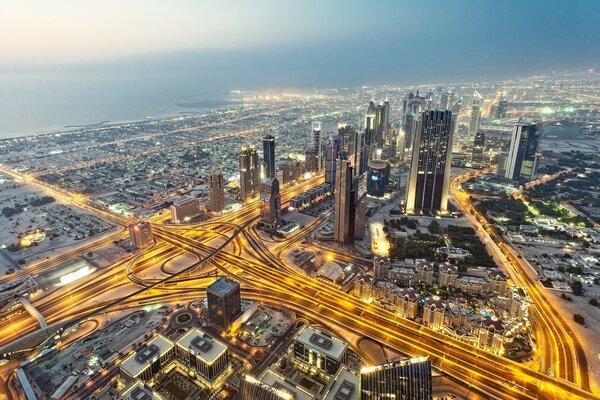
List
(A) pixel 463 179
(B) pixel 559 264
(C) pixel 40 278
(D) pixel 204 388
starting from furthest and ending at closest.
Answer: (A) pixel 463 179 < (B) pixel 559 264 < (C) pixel 40 278 < (D) pixel 204 388

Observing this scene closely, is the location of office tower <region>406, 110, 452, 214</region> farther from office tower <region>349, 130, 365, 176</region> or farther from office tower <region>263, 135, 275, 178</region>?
office tower <region>263, 135, 275, 178</region>

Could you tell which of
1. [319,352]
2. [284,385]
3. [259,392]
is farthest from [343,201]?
[259,392]

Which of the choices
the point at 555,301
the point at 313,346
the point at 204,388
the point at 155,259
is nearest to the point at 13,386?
the point at 204,388

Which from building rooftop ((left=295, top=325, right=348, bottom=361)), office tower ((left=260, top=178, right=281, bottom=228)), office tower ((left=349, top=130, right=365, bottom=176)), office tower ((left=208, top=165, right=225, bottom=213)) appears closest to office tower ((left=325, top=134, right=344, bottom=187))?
office tower ((left=349, top=130, right=365, bottom=176))

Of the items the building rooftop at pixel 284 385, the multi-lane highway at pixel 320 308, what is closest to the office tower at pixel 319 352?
the building rooftop at pixel 284 385

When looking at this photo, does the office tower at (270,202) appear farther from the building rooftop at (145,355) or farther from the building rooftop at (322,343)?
the building rooftop at (145,355)

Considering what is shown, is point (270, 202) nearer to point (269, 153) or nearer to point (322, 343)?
point (269, 153)

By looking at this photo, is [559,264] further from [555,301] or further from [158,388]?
[158,388]

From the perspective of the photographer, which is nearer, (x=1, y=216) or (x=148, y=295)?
(x=148, y=295)
